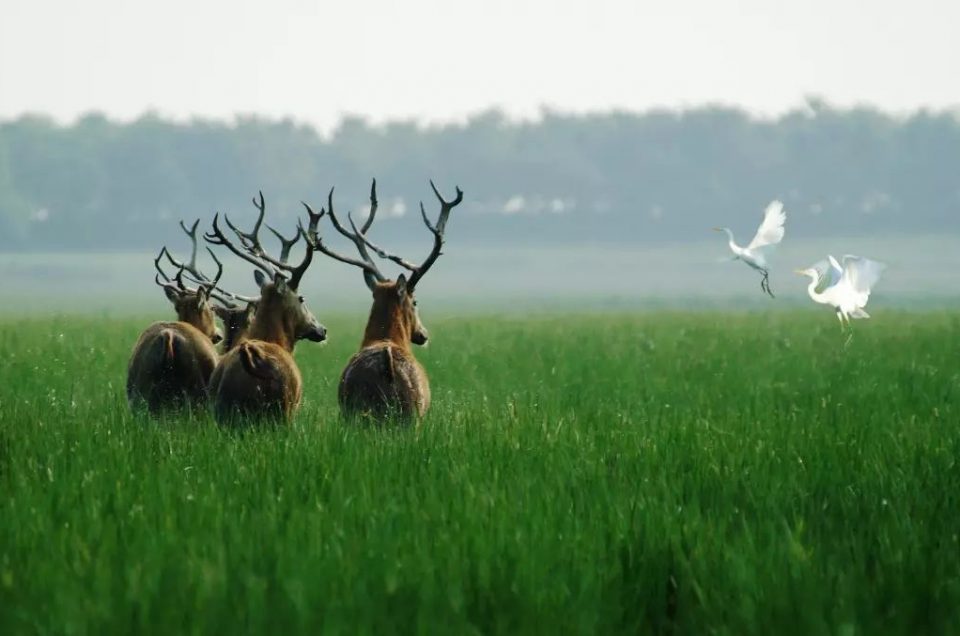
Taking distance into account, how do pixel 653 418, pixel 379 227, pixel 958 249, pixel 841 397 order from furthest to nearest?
pixel 379 227
pixel 958 249
pixel 841 397
pixel 653 418

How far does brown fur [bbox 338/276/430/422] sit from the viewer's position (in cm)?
921

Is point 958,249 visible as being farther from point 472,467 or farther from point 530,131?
point 472,467

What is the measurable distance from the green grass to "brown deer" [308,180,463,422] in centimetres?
29

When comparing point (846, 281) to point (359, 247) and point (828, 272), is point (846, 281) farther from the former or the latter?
point (359, 247)

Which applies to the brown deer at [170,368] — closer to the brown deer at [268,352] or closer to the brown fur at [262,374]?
the brown deer at [268,352]

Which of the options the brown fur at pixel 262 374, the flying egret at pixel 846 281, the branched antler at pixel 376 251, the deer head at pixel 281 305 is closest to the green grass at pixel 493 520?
the brown fur at pixel 262 374

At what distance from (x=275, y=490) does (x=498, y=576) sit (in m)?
2.28

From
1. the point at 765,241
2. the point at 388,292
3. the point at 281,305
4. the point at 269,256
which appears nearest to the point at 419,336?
the point at 388,292

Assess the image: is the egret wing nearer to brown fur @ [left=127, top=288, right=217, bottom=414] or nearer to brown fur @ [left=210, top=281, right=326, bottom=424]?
brown fur @ [left=210, top=281, right=326, bottom=424]

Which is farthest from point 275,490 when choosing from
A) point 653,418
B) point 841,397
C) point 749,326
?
point 749,326

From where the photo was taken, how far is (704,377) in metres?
15.4

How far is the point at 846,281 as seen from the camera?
456 inches

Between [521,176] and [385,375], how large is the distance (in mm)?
94449

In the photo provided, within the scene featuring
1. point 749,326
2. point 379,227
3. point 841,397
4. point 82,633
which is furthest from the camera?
point 379,227
